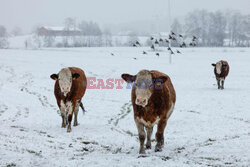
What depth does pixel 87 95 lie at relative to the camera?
17672 millimetres

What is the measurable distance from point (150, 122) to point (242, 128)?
4281 mm

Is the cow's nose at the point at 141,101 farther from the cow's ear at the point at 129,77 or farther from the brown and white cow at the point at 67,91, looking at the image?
the brown and white cow at the point at 67,91

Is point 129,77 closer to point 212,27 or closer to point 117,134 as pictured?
point 117,134

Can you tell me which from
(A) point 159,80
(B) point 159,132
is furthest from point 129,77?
(B) point 159,132

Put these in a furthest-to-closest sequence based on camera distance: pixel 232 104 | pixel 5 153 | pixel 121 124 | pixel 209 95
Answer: pixel 209 95, pixel 232 104, pixel 121 124, pixel 5 153

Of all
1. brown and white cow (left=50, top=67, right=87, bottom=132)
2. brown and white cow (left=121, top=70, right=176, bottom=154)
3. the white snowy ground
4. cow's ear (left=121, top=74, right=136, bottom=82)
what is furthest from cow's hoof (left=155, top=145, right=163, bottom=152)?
brown and white cow (left=50, top=67, right=87, bottom=132)

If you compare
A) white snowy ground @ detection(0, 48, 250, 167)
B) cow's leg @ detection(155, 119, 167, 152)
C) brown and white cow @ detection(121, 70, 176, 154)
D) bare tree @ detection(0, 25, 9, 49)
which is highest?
bare tree @ detection(0, 25, 9, 49)

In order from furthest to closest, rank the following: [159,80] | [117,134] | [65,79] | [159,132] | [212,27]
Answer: [212,27]
[65,79]
[117,134]
[159,132]
[159,80]

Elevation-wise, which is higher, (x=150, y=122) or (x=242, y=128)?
(x=150, y=122)

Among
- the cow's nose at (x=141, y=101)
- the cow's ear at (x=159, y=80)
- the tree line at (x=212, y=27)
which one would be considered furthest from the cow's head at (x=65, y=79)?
the tree line at (x=212, y=27)

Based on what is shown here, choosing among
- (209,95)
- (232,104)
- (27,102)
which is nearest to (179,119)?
(232,104)

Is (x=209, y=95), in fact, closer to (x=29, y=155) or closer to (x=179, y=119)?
(x=179, y=119)

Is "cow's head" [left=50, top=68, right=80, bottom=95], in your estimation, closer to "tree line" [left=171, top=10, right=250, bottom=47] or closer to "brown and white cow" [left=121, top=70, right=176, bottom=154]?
"brown and white cow" [left=121, top=70, right=176, bottom=154]

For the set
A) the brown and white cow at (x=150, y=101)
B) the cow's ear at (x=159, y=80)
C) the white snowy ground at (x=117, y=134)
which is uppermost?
the cow's ear at (x=159, y=80)
